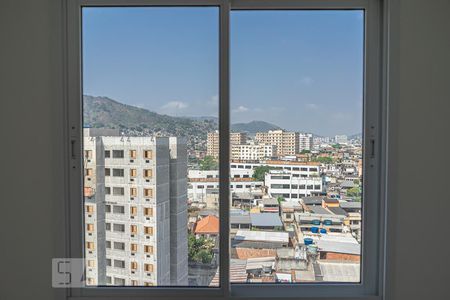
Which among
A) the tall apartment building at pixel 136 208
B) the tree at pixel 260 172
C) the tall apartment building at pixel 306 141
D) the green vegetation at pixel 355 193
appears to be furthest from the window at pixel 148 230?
the green vegetation at pixel 355 193

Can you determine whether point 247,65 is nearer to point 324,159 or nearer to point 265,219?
point 324,159

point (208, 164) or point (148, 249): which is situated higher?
point (208, 164)

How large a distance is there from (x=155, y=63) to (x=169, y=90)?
162mm

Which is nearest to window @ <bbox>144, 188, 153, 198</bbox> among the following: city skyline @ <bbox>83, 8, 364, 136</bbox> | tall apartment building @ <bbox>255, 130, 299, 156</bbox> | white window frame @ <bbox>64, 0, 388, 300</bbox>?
white window frame @ <bbox>64, 0, 388, 300</bbox>

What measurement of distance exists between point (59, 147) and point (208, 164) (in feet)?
2.52

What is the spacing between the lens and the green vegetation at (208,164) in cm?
154

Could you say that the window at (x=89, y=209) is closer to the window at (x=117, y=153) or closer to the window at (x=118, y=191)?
the window at (x=118, y=191)

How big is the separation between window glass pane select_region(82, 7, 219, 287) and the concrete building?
12.2 inches

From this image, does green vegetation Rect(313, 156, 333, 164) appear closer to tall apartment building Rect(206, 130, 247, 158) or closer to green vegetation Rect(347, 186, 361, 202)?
green vegetation Rect(347, 186, 361, 202)

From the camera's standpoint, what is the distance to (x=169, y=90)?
1560mm

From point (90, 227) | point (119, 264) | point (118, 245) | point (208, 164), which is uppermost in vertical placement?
point (208, 164)

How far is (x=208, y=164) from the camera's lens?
5.07ft

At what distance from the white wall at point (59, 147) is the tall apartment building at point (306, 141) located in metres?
0.40

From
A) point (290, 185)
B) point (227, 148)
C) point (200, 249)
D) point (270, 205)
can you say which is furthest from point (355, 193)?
point (200, 249)
